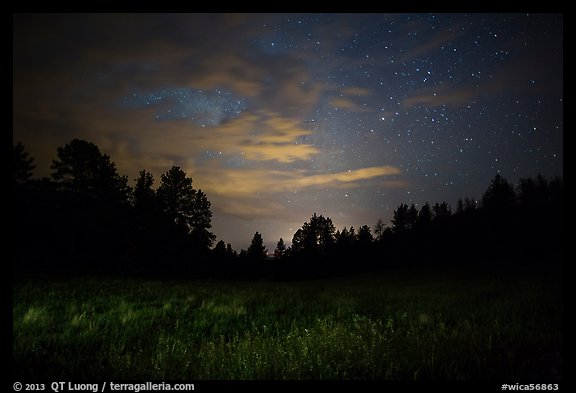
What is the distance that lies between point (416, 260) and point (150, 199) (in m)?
60.9

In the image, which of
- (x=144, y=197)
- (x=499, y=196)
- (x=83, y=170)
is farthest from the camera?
(x=499, y=196)

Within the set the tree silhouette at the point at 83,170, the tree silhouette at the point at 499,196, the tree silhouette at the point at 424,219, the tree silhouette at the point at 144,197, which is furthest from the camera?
the tree silhouette at the point at 424,219

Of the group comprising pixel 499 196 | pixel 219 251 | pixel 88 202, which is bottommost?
pixel 219 251

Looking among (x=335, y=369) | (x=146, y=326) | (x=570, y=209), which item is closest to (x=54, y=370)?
(x=146, y=326)

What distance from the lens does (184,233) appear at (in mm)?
49062

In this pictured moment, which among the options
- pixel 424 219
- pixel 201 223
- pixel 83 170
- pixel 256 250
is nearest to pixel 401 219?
pixel 424 219

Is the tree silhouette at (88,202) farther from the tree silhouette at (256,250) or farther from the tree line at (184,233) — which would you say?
the tree silhouette at (256,250)

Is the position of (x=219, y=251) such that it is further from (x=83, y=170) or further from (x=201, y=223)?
(x=83, y=170)

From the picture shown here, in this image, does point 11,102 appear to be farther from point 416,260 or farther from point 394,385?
point 416,260

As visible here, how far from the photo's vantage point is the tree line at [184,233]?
35.0 m

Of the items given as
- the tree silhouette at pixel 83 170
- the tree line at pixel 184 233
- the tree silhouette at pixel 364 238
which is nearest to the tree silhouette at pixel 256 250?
the tree line at pixel 184 233

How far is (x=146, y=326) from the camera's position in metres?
6.44

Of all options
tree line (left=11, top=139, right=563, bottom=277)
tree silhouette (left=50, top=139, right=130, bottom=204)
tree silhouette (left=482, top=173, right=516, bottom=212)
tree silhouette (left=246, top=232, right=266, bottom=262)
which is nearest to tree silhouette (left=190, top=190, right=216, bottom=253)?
tree line (left=11, top=139, right=563, bottom=277)

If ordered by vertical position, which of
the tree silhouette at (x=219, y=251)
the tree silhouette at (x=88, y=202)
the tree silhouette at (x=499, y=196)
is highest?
the tree silhouette at (x=499, y=196)
